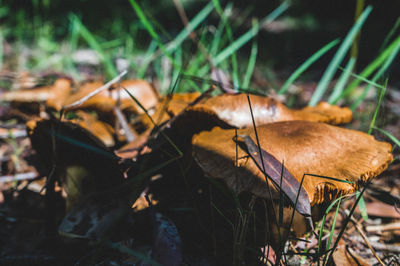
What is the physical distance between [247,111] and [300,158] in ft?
0.91

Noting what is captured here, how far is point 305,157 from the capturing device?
2.74ft

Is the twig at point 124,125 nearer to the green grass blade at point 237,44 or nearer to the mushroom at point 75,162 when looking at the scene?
the mushroom at point 75,162

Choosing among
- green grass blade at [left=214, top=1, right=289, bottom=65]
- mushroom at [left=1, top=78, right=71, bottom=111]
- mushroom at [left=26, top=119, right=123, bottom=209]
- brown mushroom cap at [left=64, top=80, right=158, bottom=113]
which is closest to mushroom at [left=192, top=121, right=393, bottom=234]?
mushroom at [left=26, top=119, right=123, bottom=209]

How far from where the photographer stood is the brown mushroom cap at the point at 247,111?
1.01 m

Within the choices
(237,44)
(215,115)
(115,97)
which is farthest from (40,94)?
(237,44)

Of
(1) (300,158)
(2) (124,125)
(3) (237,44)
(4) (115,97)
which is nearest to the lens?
(1) (300,158)

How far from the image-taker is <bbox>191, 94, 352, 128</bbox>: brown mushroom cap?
101cm

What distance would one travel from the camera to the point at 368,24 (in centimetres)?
547

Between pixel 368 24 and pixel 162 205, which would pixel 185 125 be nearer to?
pixel 162 205

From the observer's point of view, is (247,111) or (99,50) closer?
(247,111)

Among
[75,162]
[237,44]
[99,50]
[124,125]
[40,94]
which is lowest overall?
[75,162]

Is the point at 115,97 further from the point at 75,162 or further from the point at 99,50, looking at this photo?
the point at 99,50

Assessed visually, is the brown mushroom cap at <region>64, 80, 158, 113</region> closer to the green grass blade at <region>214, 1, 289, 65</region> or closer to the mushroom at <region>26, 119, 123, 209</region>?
the mushroom at <region>26, 119, 123, 209</region>

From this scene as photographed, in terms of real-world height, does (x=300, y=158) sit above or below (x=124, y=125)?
below
